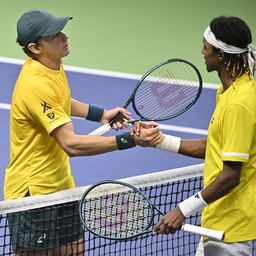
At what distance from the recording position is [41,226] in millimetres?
5660

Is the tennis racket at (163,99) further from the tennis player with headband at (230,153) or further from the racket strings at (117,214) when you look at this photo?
the tennis player with headband at (230,153)

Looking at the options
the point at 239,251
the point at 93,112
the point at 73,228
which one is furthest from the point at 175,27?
the point at 239,251

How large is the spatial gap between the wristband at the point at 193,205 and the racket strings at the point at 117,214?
1.57ft

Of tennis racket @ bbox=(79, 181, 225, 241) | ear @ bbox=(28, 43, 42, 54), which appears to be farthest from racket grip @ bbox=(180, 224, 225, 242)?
ear @ bbox=(28, 43, 42, 54)

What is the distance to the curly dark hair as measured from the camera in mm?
4875

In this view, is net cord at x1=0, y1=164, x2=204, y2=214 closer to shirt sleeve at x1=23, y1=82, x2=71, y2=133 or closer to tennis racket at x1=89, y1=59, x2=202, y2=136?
shirt sleeve at x1=23, y1=82, x2=71, y2=133

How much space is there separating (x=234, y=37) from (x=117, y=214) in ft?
4.96

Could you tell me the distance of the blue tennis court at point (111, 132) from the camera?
8.64 meters

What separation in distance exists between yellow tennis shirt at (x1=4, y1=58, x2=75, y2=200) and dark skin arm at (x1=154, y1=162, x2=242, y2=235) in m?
1.06

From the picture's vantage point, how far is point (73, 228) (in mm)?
5832

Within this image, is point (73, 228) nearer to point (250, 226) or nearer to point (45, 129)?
point (45, 129)

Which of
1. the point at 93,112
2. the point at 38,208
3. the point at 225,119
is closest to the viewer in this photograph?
the point at 225,119

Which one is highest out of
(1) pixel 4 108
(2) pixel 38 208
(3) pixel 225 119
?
(3) pixel 225 119

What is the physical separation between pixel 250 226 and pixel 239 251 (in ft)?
0.54
